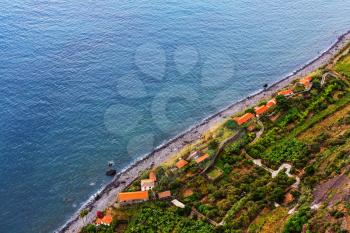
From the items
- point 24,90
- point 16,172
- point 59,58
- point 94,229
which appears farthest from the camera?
point 59,58

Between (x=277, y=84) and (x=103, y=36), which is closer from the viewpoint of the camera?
(x=277, y=84)

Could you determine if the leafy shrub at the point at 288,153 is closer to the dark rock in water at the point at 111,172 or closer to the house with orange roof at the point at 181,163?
the house with orange roof at the point at 181,163

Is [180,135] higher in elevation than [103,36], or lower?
lower

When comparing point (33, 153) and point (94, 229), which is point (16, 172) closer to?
point (33, 153)

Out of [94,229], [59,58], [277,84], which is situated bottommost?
[94,229]

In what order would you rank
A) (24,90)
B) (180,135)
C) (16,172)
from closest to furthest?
(16,172) < (180,135) < (24,90)

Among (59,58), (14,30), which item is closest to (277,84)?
(59,58)

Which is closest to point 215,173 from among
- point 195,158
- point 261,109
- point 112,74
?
point 195,158
